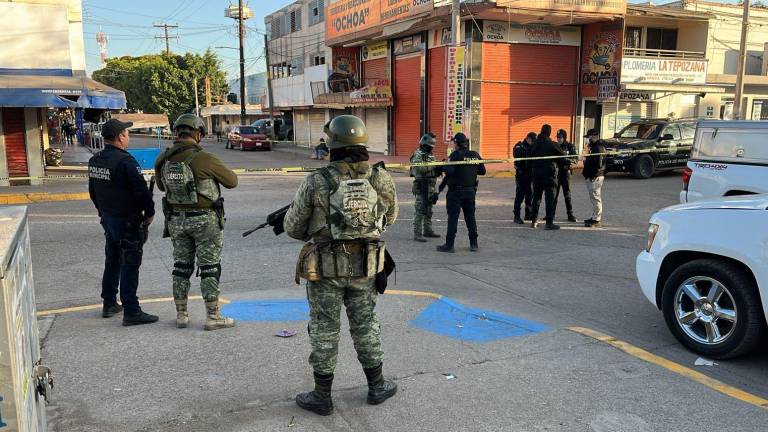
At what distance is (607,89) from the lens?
75.8 ft

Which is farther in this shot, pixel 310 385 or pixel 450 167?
pixel 450 167

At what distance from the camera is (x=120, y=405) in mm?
3789

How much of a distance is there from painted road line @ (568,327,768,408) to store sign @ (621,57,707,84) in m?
19.4

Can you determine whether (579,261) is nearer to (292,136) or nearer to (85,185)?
(85,185)

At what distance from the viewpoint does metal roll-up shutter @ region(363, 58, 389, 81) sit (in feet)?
95.6

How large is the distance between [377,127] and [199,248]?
25.6 metres

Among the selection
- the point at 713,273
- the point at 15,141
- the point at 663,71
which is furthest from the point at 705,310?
the point at 663,71

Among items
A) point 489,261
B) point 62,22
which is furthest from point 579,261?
point 62,22

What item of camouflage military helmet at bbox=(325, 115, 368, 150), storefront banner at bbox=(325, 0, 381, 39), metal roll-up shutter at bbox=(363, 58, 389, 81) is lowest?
camouflage military helmet at bbox=(325, 115, 368, 150)

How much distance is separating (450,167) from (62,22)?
578 inches

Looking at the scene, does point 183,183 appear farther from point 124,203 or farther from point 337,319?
point 337,319

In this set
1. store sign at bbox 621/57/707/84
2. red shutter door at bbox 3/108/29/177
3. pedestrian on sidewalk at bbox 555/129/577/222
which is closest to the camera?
pedestrian on sidewalk at bbox 555/129/577/222

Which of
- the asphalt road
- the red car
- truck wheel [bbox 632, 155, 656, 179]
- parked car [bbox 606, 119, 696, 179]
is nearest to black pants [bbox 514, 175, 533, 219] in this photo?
the asphalt road

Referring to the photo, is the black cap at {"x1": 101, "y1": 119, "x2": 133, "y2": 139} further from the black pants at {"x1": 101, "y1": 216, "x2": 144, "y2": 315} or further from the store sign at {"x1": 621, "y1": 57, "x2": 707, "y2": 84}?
the store sign at {"x1": 621, "y1": 57, "x2": 707, "y2": 84}
